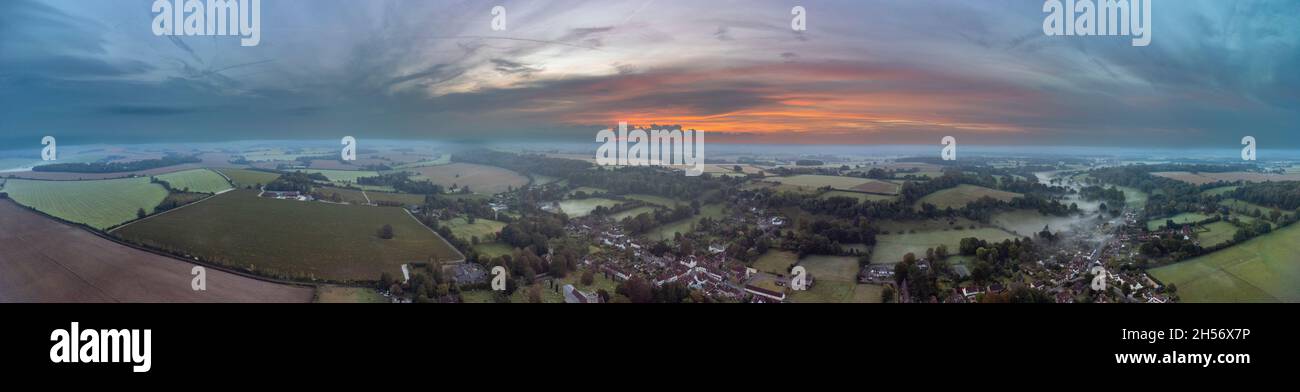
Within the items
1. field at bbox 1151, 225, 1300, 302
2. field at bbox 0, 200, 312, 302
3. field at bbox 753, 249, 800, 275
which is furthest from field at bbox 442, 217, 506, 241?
field at bbox 1151, 225, 1300, 302

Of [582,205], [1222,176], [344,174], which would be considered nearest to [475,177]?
[344,174]

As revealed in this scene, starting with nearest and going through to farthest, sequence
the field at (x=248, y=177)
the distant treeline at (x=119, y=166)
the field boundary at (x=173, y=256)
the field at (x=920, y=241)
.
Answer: the field boundary at (x=173, y=256) < the field at (x=920, y=241) < the distant treeline at (x=119, y=166) < the field at (x=248, y=177)

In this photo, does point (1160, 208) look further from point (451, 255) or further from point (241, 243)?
point (241, 243)

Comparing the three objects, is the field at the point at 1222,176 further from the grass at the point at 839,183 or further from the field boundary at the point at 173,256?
the field boundary at the point at 173,256

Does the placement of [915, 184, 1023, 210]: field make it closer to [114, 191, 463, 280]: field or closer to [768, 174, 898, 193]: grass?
[768, 174, 898, 193]: grass

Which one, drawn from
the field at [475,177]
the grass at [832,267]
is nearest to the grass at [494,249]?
the field at [475,177]
